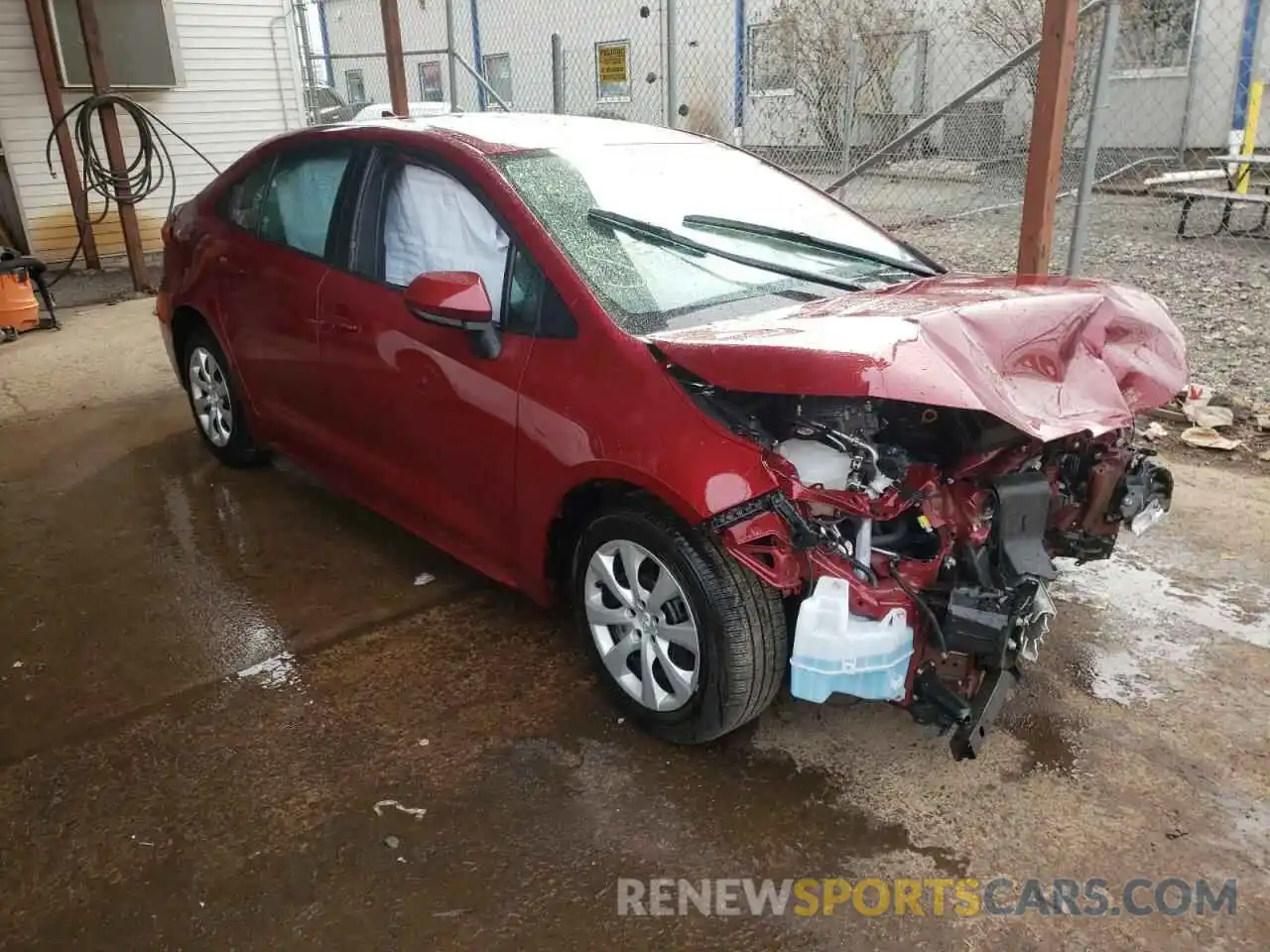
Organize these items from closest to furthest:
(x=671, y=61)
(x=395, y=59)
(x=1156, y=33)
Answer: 1. (x=671, y=61)
2. (x=395, y=59)
3. (x=1156, y=33)

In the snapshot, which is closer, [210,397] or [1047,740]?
[1047,740]

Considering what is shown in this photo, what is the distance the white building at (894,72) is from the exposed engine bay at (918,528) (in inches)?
262

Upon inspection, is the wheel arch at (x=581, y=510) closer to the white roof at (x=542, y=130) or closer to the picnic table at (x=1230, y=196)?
the white roof at (x=542, y=130)

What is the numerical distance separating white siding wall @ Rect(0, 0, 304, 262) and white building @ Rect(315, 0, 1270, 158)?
0.97 m

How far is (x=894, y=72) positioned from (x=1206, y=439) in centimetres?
999

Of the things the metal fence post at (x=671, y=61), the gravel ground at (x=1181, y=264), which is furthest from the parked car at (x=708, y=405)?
the gravel ground at (x=1181, y=264)

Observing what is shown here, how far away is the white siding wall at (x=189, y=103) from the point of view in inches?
416

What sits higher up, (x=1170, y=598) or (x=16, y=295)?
(x=16, y=295)

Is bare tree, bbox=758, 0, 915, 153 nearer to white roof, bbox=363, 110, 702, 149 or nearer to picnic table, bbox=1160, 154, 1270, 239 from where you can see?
picnic table, bbox=1160, 154, 1270, 239

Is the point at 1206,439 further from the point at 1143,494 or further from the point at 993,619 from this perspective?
the point at 993,619

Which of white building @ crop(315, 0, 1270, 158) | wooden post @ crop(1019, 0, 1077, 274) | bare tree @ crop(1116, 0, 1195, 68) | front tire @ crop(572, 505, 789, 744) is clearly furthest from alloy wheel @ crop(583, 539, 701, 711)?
bare tree @ crop(1116, 0, 1195, 68)

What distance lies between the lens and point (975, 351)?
247 cm

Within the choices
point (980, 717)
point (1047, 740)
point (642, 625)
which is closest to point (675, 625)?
point (642, 625)

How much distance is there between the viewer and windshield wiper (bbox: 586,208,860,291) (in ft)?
10.4
